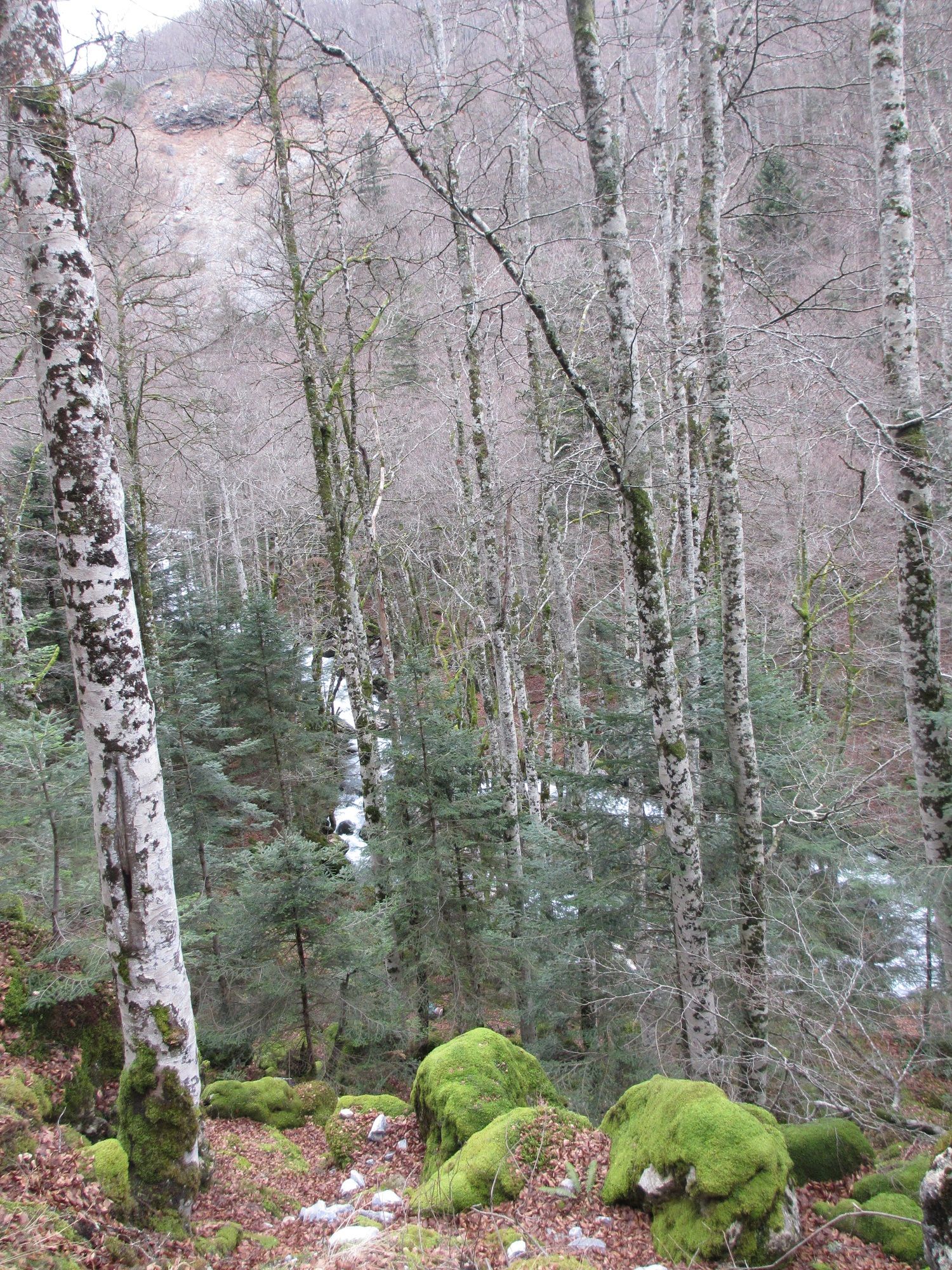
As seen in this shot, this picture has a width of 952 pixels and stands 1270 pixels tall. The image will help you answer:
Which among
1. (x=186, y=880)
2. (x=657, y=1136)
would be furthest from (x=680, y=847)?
(x=186, y=880)

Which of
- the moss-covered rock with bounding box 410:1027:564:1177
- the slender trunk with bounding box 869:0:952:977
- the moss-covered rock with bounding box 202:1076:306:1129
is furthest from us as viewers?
the moss-covered rock with bounding box 202:1076:306:1129

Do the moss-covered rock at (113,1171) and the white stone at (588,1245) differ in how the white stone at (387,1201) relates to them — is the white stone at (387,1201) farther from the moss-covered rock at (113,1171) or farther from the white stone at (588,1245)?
the moss-covered rock at (113,1171)

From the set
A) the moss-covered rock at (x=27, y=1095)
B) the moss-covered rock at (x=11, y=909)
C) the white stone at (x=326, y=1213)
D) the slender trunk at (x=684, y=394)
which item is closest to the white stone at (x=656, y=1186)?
the white stone at (x=326, y=1213)

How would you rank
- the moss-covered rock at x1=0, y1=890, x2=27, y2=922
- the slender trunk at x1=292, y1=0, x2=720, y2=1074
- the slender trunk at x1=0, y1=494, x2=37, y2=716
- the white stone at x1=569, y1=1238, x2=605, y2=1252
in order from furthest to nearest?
the slender trunk at x1=0, y1=494, x2=37, y2=716 < the moss-covered rock at x1=0, y1=890, x2=27, y2=922 < the slender trunk at x1=292, y1=0, x2=720, y2=1074 < the white stone at x1=569, y1=1238, x2=605, y2=1252

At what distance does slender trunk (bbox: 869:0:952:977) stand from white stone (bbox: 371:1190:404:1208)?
5019 mm

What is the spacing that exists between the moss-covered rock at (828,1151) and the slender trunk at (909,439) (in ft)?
6.25

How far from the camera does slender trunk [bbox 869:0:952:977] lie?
20.5 ft

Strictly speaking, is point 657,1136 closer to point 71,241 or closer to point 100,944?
point 100,944

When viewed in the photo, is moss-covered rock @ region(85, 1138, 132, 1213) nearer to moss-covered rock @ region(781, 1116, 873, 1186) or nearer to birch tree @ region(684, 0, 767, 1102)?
moss-covered rock @ region(781, 1116, 873, 1186)

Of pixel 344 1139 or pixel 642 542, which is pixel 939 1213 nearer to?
pixel 642 542

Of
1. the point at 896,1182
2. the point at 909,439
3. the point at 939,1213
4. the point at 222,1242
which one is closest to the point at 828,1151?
the point at 896,1182

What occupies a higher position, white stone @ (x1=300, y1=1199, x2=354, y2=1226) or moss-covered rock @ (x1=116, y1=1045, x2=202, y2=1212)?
moss-covered rock @ (x1=116, y1=1045, x2=202, y2=1212)

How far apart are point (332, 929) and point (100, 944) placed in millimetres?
2626

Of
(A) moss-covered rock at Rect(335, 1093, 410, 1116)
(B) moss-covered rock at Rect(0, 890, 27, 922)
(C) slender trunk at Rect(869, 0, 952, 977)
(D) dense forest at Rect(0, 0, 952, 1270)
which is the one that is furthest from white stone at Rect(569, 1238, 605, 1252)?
(B) moss-covered rock at Rect(0, 890, 27, 922)
